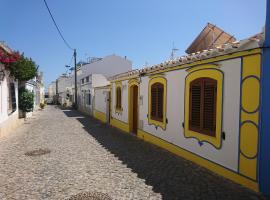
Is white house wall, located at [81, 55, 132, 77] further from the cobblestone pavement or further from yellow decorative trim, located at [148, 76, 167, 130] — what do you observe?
the cobblestone pavement

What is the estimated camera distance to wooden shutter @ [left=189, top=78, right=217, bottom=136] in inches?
277

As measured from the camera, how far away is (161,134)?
396 inches

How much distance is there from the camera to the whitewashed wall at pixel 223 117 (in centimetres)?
608

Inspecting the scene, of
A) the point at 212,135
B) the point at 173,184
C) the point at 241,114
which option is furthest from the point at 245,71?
the point at 173,184

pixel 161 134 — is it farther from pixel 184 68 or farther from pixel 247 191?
pixel 247 191

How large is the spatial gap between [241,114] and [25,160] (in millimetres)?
6509

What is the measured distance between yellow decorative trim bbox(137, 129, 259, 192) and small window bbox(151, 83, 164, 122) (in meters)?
0.90

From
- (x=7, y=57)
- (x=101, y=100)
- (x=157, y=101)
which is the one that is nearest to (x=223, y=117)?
(x=157, y=101)

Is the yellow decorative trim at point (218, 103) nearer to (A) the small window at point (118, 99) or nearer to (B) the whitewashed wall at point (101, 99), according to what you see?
(A) the small window at point (118, 99)

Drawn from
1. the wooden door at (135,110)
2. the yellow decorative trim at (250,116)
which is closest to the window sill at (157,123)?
the wooden door at (135,110)

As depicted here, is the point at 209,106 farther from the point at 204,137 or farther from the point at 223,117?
the point at 204,137

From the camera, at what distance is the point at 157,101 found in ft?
34.7

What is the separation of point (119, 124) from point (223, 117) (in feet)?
32.5

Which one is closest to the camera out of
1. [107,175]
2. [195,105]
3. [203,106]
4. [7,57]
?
[107,175]
